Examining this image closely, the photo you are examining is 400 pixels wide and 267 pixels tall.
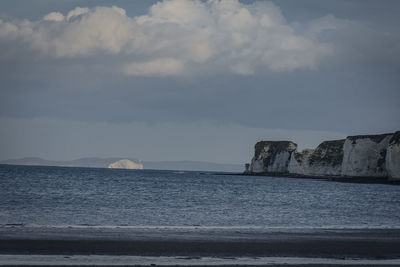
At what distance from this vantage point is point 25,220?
30.1m

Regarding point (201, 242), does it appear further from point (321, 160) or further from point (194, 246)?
point (321, 160)

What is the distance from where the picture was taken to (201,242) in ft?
67.1

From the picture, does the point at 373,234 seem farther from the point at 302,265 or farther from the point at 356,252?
the point at 302,265

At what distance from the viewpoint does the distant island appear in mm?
115438

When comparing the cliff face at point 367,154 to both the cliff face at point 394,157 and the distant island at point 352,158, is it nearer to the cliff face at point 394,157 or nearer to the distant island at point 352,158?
the distant island at point 352,158

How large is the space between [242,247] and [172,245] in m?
2.66

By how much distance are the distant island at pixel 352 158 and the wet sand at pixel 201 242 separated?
94.6 m

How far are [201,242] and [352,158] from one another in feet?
404

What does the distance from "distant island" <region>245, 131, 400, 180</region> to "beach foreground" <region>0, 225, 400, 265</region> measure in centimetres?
9520

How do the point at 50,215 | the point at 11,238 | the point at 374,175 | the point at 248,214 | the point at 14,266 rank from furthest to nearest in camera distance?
the point at 374,175, the point at 248,214, the point at 50,215, the point at 11,238, the point at 14,266

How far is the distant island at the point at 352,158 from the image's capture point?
115438 millimetres

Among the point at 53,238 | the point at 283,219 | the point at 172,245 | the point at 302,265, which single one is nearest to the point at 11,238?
the point at 53,238

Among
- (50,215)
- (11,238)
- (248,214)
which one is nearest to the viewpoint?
(11,238)

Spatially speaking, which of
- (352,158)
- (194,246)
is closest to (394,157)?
(352,158)
